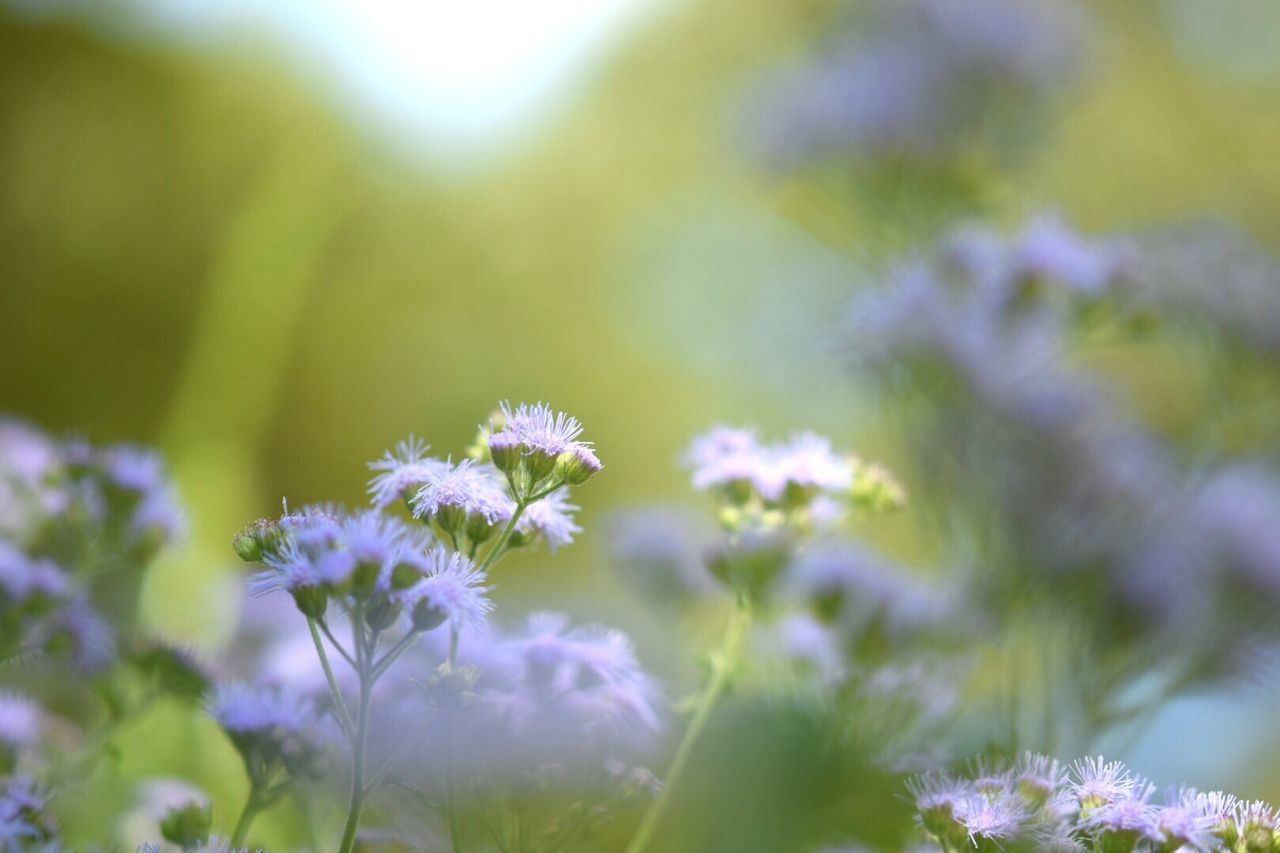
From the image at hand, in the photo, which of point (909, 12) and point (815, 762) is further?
point (909, 12)

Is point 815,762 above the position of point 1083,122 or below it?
→ below

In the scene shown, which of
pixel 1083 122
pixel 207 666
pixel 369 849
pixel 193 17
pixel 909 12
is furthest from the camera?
pixel 1083 122

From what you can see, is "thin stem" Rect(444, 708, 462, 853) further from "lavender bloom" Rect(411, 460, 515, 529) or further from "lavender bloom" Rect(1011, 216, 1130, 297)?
"lavender bloom" Rect(1011, 216, 1130, 297)

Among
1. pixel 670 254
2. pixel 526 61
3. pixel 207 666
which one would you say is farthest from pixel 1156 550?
pixel 670 254

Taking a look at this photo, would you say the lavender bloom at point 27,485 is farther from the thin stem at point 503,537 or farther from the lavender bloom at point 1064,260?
the lavender bloom at point 1064,260

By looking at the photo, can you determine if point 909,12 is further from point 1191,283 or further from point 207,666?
point 207,666

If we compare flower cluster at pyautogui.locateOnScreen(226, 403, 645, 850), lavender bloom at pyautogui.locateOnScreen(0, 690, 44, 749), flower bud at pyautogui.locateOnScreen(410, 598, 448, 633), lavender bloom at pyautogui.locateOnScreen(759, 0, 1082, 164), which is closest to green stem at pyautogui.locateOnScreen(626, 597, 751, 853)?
flower cluster at pyautogui.locateOnScreen(226, 403, 645, 850)
